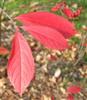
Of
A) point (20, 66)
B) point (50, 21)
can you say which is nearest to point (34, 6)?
point (50, 21)

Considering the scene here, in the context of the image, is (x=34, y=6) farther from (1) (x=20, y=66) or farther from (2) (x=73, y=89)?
(1) (x=20, y=66)

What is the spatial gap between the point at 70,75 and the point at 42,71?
0.77ft

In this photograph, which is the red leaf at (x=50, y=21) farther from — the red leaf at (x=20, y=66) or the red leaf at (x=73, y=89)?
the red leaf at (x=73, y=89)

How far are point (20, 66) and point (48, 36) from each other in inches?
3.6

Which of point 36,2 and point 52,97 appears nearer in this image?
point 52,97

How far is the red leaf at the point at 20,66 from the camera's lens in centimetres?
60

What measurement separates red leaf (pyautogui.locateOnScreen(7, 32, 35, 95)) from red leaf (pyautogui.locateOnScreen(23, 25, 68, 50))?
0.11 ft

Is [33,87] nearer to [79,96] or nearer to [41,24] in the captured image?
[79,96]

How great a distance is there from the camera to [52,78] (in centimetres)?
228

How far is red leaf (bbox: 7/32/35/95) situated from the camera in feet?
1.97

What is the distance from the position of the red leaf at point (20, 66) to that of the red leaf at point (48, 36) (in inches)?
1.3

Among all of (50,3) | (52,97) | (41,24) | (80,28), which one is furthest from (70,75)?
(41,24)

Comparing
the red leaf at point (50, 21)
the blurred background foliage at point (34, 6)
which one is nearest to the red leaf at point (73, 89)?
the blurred background foliage at point (34, 6)

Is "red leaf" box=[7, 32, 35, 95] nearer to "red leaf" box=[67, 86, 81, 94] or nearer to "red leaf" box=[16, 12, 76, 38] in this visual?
"red leaf" box=[16, 12, 76, 38]
